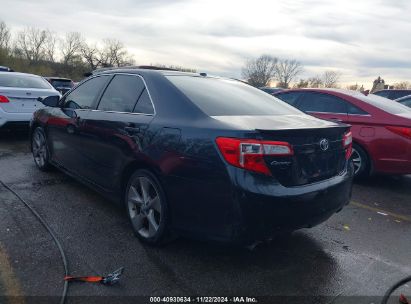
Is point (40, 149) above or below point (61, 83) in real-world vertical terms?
below

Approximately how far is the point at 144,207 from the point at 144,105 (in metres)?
0.94

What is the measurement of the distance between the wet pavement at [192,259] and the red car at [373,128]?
A: 1.19 m

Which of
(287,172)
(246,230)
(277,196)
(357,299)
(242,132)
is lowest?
(357,299)

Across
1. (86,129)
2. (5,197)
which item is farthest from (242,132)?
(5,197)

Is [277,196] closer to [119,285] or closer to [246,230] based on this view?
[246,230]

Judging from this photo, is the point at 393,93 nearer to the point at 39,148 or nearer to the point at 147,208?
the point at 39,148

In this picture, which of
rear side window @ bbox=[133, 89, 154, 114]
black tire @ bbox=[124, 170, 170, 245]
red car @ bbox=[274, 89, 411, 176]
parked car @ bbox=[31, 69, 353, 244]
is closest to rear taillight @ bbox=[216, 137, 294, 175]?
parked car @ bbox=[31, 69, 353, 244]

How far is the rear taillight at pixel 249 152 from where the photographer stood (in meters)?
2.51

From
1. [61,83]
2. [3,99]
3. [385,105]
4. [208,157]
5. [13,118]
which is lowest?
[13,118]

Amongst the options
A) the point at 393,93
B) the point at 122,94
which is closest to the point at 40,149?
the point at 122,94

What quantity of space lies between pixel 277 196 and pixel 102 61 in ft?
282

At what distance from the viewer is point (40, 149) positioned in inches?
216

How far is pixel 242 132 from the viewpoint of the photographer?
8.38 feet

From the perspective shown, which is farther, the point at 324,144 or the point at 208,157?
the point at 324,144
